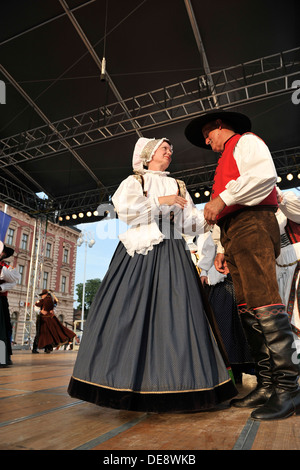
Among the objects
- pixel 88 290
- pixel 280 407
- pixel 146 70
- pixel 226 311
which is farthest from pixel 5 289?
pixel 88 290

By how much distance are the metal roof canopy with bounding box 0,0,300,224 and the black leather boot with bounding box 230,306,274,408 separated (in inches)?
187

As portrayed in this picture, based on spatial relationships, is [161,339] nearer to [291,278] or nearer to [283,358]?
[283,358]

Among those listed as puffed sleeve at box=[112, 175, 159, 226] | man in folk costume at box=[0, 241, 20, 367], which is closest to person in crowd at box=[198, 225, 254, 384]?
puffed sleeve at box=[112, 175, 159, 226]

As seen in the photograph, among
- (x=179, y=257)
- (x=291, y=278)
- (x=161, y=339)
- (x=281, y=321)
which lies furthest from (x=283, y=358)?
(x=291, y=278)

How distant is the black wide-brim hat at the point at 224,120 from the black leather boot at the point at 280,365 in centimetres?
102

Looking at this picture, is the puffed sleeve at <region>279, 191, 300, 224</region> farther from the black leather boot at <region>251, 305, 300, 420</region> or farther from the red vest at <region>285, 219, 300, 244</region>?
the black leather boot at <region>251, 305, 300, 420</region>

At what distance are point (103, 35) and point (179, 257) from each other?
19.8 feet

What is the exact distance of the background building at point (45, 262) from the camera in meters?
21.7

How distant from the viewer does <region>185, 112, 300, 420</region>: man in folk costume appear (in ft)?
4.33

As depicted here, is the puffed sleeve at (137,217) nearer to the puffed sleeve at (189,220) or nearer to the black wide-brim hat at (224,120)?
the puffed sleeve at (189,220)

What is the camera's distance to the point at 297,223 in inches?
113

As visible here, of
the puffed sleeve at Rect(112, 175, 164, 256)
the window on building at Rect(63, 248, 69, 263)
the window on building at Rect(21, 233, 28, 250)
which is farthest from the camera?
the window on building at Rect(63, 248, 69, 263)

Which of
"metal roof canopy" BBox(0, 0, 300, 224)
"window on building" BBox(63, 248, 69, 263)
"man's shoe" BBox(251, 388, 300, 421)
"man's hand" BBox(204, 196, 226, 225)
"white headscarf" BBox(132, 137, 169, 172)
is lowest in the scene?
"man's shoe" BBox(251, 388, 300, 421)

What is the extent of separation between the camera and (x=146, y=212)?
177 cm
